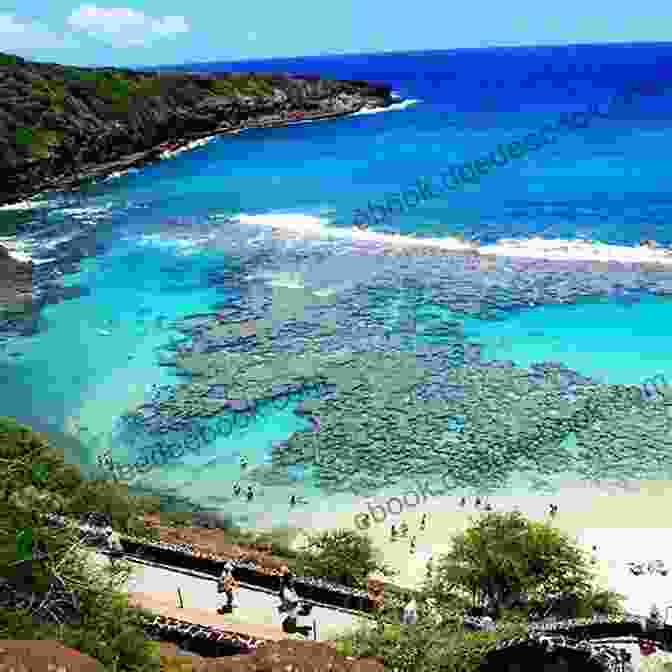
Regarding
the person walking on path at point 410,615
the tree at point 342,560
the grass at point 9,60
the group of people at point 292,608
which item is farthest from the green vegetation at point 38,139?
the person walking on path at point 410,615

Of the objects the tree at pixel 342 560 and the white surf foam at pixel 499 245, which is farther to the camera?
the white surf foam at pixel 499 245

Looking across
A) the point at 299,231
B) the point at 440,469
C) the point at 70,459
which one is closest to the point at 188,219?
the point at 299,231

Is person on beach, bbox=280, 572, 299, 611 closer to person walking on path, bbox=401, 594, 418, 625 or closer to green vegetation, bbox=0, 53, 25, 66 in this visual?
person walking on path, bbox=401, 594, 418, 625

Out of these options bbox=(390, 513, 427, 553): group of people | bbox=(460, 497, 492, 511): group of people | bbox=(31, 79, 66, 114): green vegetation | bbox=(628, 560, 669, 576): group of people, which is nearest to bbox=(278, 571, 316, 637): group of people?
bbox=(390, 513, 427, 553): group of people

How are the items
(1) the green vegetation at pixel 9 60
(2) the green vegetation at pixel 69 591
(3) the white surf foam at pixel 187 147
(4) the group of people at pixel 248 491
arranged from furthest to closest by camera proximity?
1. (3) the white surf foam at pixel 187 147
2. (1) the green vegetation at pixel 9 60
3. (4) the group of people at pixel 248 491
4. (2) the green vegetation at pixel 69 591

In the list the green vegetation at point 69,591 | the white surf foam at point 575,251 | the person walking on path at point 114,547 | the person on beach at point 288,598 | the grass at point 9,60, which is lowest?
the person on beach at point 288,598

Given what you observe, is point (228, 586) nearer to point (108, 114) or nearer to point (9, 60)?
point (108, 114)

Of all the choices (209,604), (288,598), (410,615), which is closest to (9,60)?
(209,604)

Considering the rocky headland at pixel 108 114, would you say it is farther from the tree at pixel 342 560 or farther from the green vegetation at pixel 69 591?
the green vegetation at pixel 69 591
